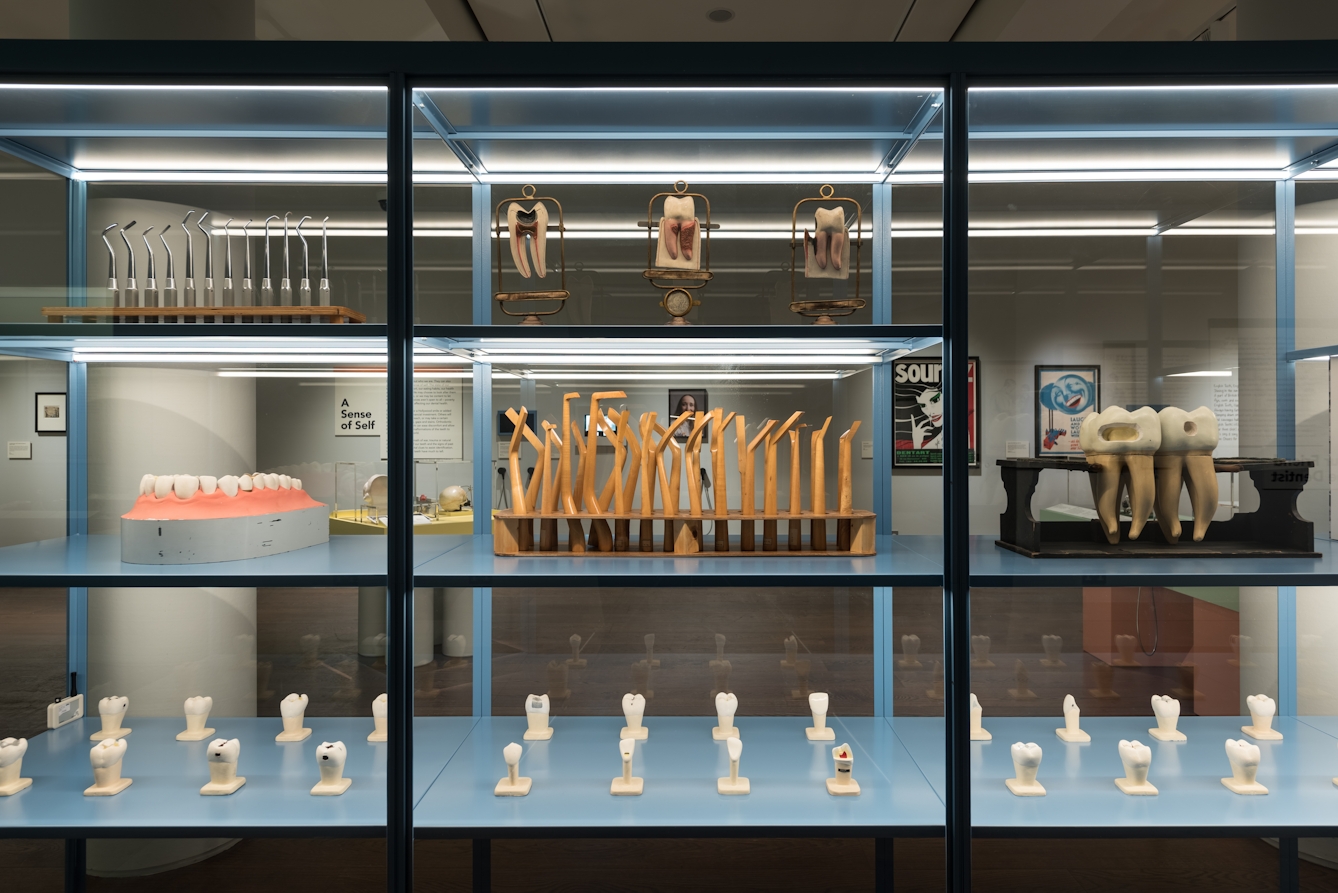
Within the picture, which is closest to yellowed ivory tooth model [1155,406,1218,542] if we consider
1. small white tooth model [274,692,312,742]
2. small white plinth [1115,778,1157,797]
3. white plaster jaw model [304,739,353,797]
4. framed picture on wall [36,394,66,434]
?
small white plinth [1115,778,1157,797]

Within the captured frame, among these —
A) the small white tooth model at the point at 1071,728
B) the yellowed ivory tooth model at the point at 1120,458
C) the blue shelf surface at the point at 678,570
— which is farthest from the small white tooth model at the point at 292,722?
the yellowed ivory tooth model at the point at 1120,458

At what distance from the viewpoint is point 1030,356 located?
2070mm

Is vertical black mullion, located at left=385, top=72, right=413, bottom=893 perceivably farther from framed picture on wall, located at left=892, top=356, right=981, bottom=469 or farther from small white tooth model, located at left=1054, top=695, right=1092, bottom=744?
small white tooth model, located at left=1054, top=695, right=1092, bottom=744

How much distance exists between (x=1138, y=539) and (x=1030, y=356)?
0.56 m

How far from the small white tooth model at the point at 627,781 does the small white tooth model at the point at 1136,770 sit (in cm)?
120

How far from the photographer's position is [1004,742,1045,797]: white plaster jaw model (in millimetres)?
1853

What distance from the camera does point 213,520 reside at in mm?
1918

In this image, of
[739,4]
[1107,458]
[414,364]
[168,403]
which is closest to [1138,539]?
[1107,458]

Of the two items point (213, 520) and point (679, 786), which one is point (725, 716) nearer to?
point (679, 786)

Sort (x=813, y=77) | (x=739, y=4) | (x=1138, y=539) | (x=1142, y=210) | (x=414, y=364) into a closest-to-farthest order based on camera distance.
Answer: (x=813, y=77), (x=414, y=364), (x=1138, y=539), (x=1142, y=210), (x=739, y=4)

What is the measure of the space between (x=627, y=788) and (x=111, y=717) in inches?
59.7

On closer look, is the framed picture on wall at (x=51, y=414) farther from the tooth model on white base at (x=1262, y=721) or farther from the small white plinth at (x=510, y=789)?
the tooth model on white base at (x=1262, y=721)

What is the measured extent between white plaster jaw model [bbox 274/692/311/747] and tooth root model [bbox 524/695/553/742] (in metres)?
0.64

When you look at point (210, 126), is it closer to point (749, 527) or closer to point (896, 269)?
point (749, 527)
